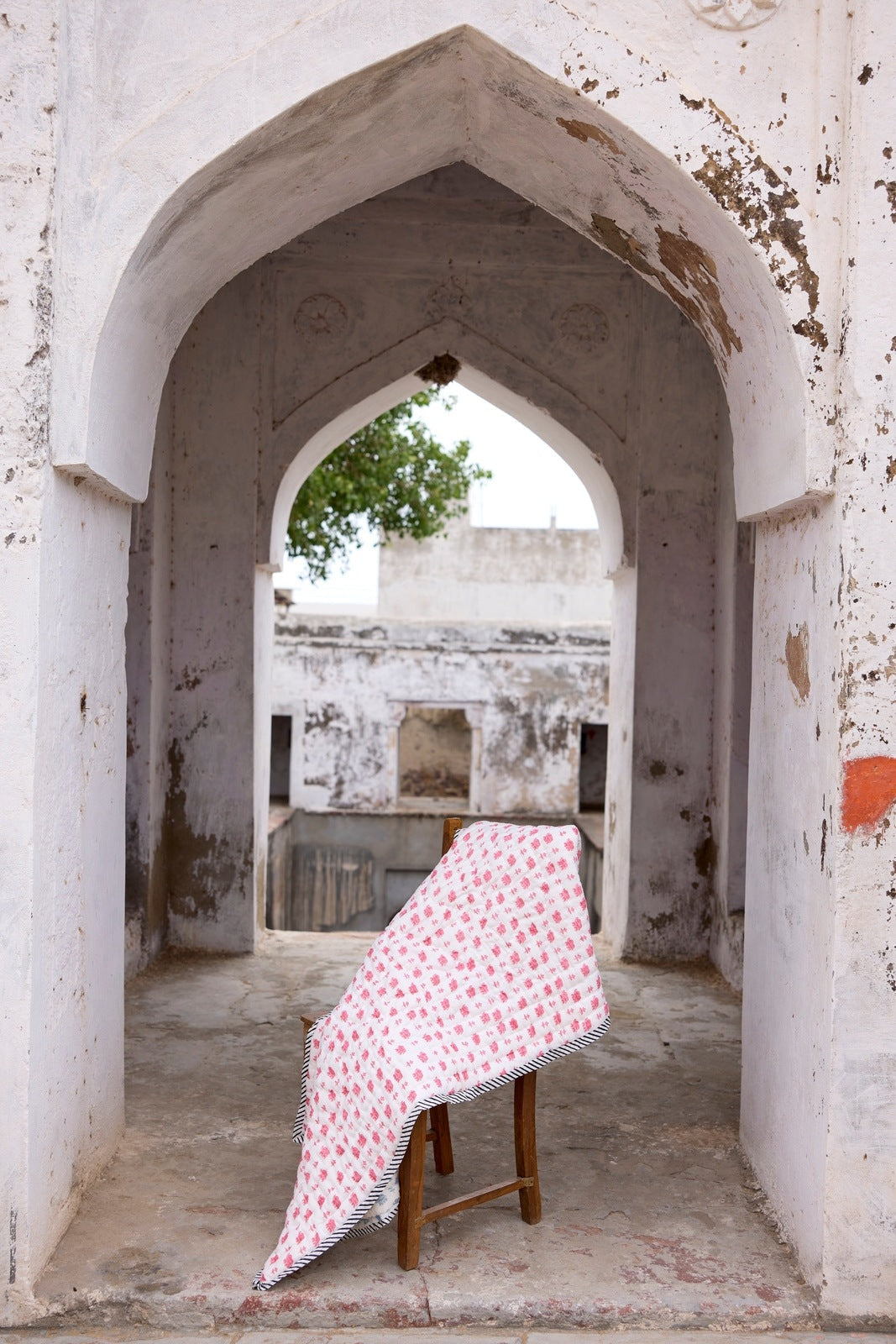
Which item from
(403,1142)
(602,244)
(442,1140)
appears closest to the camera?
(403,1142)

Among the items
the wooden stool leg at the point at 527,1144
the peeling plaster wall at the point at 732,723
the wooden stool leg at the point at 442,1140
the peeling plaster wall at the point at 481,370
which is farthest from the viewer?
the peeling plaster wall at the point at 481,370

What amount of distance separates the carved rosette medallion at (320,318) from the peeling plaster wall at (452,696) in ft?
29.3

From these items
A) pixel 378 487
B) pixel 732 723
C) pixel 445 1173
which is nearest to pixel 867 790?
pixel 445 1173

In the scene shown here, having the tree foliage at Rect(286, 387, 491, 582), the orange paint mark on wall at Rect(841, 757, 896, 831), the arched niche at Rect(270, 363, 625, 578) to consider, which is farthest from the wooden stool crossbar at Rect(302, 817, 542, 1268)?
the tree foliage at Rect(286, 387, 491, 582)

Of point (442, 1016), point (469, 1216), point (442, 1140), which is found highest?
point (442, 1016)

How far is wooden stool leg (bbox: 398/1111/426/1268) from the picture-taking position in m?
2.61

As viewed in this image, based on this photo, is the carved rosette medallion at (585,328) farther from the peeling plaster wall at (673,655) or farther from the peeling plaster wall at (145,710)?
the peeling plaster wall at (145,710)

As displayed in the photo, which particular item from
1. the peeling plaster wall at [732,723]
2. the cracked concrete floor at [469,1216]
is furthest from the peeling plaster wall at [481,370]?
the cracked concrete floor at [469,1216]

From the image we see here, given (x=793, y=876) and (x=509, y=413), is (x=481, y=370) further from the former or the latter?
(x=793, y=876)

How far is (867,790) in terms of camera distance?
2.60 m

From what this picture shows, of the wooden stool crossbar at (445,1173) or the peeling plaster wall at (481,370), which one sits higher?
the peeling plaster wall at (481,370)

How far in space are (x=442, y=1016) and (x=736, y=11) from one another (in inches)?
89.3

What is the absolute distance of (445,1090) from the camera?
2.54 meters

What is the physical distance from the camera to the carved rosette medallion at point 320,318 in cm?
564
